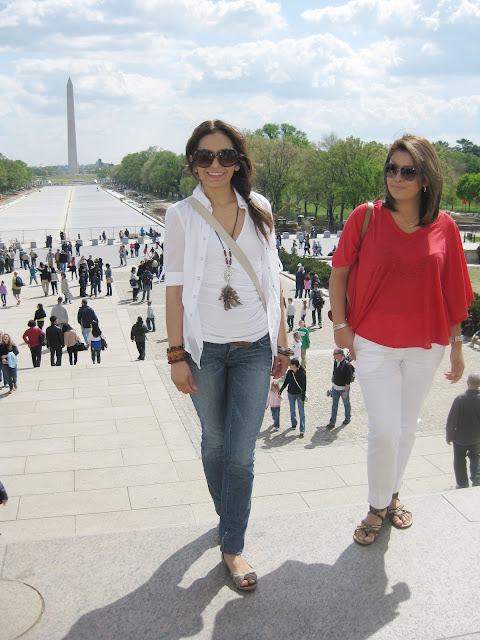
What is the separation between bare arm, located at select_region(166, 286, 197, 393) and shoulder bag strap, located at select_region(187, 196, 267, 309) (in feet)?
0.96

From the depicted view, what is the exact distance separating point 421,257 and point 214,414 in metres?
1.21

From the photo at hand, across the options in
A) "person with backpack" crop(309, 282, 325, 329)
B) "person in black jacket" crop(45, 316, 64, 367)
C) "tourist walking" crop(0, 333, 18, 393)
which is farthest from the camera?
"person with backpack" crop(309, 282, 325, 329)

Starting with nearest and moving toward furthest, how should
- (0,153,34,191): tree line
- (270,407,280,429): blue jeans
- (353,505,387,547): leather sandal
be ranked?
(353,505,387,547): leather sandal
(270,407,280,429): blue jeans
(0,153,34,191): tree line

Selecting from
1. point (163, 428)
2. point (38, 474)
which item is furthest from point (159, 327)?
point (38, 474)

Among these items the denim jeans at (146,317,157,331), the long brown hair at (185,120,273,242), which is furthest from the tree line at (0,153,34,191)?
the long brown hair at (185,120,273,242)

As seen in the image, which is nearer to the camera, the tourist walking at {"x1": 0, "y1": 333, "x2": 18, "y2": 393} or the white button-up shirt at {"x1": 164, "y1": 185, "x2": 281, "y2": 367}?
the white button-up shirt at {"x1": 164, "y1": 185, "x2": 281, "y2": 367}

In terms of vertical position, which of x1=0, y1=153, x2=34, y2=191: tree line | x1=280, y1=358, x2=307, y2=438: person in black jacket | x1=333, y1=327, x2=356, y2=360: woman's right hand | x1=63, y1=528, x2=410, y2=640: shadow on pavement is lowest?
x1=280, y1=358, x2=307, y2=438: person in black jacket

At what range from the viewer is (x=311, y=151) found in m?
64.3

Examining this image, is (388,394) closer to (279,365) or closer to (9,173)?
(279,365)

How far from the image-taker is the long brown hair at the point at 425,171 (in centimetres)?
314

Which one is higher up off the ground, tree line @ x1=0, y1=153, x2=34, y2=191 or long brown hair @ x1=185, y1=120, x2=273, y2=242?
tree line @ x1=0, y1=153, x2=34, y2=191

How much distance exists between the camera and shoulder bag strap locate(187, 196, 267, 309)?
2.95 meters

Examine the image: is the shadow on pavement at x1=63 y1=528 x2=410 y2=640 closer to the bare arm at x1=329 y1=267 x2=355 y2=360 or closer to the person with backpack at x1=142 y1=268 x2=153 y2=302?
the bare arm at x1=329 y1=267 x2=355 y2=360

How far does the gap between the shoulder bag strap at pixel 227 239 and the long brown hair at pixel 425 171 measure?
2.68 feet
